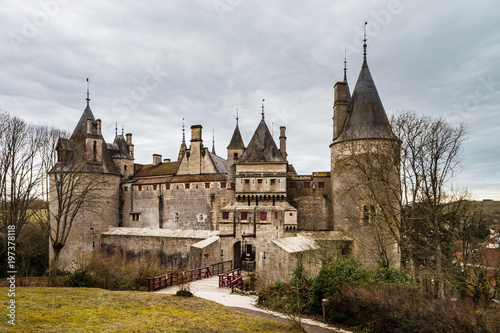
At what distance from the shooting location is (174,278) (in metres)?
17.3

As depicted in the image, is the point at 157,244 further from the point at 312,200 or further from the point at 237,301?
the point at 237,301

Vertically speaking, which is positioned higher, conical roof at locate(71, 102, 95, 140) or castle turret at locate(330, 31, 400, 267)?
conical roof at locate(71, 102, 95, 140)

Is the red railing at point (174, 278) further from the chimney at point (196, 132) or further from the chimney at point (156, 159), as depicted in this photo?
the chimney at point (156, 159)

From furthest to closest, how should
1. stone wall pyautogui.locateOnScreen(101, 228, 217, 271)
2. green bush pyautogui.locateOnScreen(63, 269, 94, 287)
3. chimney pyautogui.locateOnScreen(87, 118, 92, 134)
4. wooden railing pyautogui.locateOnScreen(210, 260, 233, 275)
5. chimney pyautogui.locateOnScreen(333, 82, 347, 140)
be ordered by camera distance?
1. chimney pyautogui.locateOnScreen(87, 118, 92, 134)
2. stone wall pyautogui.locateOnScreen(101, 228, 217, 271)
3. chimney pyautogui.locateOnScreen(333, 82, 347, 140)
4. wooden railing pyautogui.locateOnScreen(210, 260, 233, 275)
5. green bush pyautogui.locateOnScreen(63, 269, 94, 287)

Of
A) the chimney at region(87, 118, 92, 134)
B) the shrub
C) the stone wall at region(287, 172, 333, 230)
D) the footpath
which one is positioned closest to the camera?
the shrub

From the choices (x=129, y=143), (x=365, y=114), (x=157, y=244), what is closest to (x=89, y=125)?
(x=129, y=143)

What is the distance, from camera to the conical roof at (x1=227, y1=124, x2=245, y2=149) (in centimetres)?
2895

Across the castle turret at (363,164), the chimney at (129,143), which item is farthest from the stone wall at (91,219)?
the castle turret at (363,164)

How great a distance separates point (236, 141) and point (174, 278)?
14.6m

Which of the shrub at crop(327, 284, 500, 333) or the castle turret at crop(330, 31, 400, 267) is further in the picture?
the castle turret at crop(330, 31, 400, 267)

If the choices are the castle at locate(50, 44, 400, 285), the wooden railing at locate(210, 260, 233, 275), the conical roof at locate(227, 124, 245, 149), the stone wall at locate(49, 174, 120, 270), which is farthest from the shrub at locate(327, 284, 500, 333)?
the stone wall at locate(49, 174, 120, 270)

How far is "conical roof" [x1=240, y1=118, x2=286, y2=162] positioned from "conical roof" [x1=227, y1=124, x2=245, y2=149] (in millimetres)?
2521

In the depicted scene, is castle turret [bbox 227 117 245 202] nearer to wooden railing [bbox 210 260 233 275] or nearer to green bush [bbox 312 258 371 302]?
wooden railing [bbox 210 260 233 275]

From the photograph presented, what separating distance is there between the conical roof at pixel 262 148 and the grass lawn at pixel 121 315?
1492 centimetres
